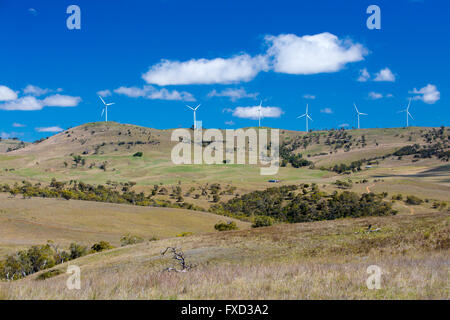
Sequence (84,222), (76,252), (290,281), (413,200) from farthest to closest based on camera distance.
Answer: (413,200), (84,222), (76,252), (290,281)

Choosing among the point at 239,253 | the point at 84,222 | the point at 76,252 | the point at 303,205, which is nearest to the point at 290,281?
the point at 239,253

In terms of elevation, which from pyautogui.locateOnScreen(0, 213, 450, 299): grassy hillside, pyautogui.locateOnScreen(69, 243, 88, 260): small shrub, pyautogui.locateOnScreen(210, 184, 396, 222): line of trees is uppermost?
pyautogui.locateOnScreen(0, 213, 450, 299): grassy hillside

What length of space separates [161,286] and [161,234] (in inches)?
2280

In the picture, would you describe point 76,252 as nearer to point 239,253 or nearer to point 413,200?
point 239,253

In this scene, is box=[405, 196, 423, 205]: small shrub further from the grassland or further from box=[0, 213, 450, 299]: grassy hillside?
box=[0, 213, 450, 299]: grassy hillside

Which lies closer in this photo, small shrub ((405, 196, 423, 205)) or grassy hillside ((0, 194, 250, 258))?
grassy hillside ((0, 194, 250, 258))

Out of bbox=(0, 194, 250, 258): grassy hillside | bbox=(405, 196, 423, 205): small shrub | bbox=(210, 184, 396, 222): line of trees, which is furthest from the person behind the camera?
bbox=(405, 196, 423, 205): small shrub

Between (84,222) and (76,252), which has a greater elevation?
(84,222)

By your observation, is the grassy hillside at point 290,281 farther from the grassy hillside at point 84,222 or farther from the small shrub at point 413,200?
the small shrub at point 413,200

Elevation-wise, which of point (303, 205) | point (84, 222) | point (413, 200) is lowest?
point (84, 222)

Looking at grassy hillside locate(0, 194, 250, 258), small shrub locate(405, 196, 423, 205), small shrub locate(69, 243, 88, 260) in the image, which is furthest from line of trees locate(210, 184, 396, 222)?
small shrub locate(69, 243, 88, 260)

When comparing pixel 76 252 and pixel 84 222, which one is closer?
pixel 76 252

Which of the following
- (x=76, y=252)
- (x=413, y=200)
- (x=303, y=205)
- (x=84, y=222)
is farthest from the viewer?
(x=413, y=200)
